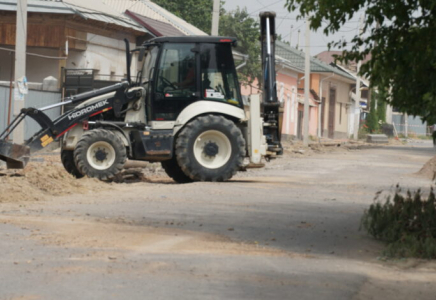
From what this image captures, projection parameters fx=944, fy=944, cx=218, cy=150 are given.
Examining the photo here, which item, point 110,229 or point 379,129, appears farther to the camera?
point 379,129

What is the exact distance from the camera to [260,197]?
1587cm

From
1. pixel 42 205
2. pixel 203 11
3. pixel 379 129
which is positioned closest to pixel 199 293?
pixel 42 205

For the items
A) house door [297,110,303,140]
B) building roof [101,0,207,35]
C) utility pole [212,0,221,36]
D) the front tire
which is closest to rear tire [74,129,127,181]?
the front tire

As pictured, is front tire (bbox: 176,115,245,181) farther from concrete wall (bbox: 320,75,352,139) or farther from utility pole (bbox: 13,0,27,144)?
concrete wall (bbox: 320,75,352,139)

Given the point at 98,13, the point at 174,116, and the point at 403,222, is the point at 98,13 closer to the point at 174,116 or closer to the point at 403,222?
the point at 174,116

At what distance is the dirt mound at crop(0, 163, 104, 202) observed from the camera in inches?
587

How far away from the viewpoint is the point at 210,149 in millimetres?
18953

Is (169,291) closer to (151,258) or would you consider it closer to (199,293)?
(199,293)

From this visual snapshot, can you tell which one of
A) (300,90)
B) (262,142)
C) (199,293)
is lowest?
(199,293)

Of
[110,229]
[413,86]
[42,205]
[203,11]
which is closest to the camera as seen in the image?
[413,86]

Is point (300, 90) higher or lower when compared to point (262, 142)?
higher

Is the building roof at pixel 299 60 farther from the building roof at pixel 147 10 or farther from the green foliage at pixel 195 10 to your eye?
the building roof at pixel 147 10

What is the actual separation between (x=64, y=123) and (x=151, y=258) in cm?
988

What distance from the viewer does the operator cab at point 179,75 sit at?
18.8m
